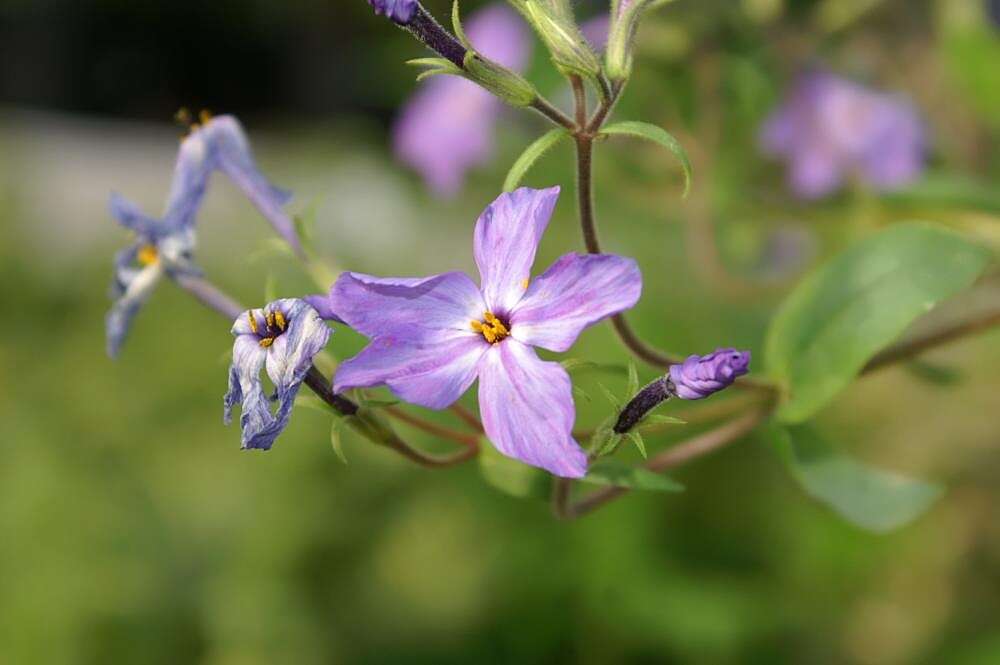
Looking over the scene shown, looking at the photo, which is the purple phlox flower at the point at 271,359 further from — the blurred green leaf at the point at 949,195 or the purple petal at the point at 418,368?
the blurred green leaf at the point at 949,195

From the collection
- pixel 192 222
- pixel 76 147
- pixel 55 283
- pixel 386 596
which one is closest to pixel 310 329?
pixel 192 222

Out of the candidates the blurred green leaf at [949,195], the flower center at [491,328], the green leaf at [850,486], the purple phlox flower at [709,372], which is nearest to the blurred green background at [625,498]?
the blurred green leaf at [949,195]

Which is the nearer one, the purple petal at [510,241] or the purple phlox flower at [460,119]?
the purple petal at [510,241]

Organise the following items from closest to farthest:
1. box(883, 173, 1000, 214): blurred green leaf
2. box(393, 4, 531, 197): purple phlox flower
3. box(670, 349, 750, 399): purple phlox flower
A: box(670, 349, 750, 399): purple phlox flower
box(883, 173, 1000, 214): blurred green leaf
box(393, 4, 531, 197): purple phlox flower

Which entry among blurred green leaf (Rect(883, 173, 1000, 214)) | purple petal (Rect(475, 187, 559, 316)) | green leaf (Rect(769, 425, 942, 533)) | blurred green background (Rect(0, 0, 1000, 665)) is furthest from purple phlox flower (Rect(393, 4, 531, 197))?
purple petal (Rect(475, 187, 559, 316))

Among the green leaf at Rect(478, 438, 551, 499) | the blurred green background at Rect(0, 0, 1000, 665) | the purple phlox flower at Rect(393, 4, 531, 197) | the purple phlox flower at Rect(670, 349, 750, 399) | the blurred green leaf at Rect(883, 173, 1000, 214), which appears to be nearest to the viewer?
the purple phlox flower at Rect(670, 349, 750, 399)

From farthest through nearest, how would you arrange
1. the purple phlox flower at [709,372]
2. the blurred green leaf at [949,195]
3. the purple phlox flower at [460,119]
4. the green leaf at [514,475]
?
the purple phlox flower at [460,119]
the blurred green leaf at [949,195]
the green leaf at [514,475]
the purple phlox flower at [709,372]

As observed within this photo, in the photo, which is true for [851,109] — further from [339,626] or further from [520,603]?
[339,626]

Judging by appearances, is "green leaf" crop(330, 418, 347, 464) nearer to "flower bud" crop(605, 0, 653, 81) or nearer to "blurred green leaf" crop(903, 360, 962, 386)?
"flower bud" crop(605, 0, 653, 81)
